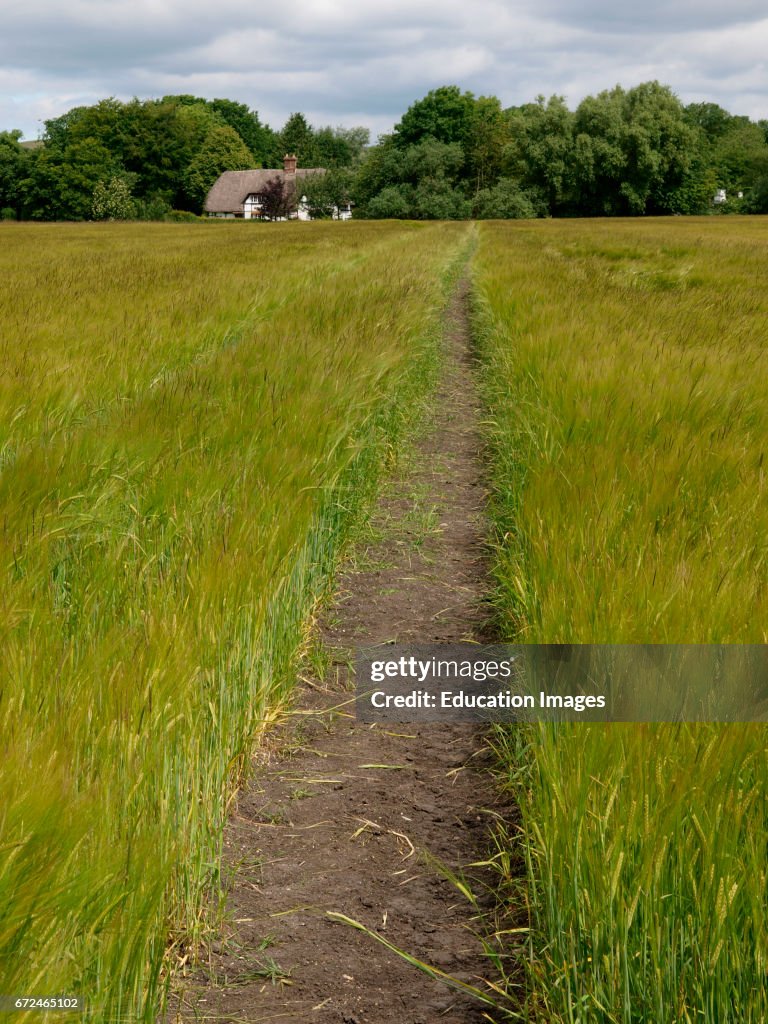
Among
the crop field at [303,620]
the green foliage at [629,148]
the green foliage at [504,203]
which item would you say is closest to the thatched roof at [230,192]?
the green foliage at [504,203]

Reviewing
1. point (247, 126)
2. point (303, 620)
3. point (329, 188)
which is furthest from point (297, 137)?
point (303, 620)

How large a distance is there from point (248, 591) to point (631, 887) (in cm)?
128

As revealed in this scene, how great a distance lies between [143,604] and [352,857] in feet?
2.55

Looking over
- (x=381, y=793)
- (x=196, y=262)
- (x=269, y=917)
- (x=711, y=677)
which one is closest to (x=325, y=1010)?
(x=269, y=917)

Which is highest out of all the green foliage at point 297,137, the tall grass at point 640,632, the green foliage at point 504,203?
the green foliage at point 297,137

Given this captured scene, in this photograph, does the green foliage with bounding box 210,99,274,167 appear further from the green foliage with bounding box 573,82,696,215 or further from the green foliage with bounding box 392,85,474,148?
the green foliage with bounding box 573,82,696,215

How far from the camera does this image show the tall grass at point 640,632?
1.37 m

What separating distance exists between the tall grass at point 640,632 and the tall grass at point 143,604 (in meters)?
0.67

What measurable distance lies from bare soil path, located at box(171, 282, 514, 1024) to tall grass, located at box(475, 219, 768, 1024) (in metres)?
0.17

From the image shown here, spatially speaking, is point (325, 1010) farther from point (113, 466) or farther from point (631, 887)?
point (113, 466)

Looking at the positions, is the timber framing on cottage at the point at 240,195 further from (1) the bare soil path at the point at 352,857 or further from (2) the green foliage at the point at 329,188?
(1) the bare soil path at the point at 352,857

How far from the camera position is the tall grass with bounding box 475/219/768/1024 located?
1365mm

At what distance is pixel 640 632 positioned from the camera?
81.4 inches

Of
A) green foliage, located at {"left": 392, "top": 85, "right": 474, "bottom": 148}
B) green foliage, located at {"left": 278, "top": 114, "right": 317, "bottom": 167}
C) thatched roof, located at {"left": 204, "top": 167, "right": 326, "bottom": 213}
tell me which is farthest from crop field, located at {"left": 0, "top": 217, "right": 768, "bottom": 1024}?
green foliage, located at {"left": 278, "top": 114, "right": 317, "bottom": 167}
